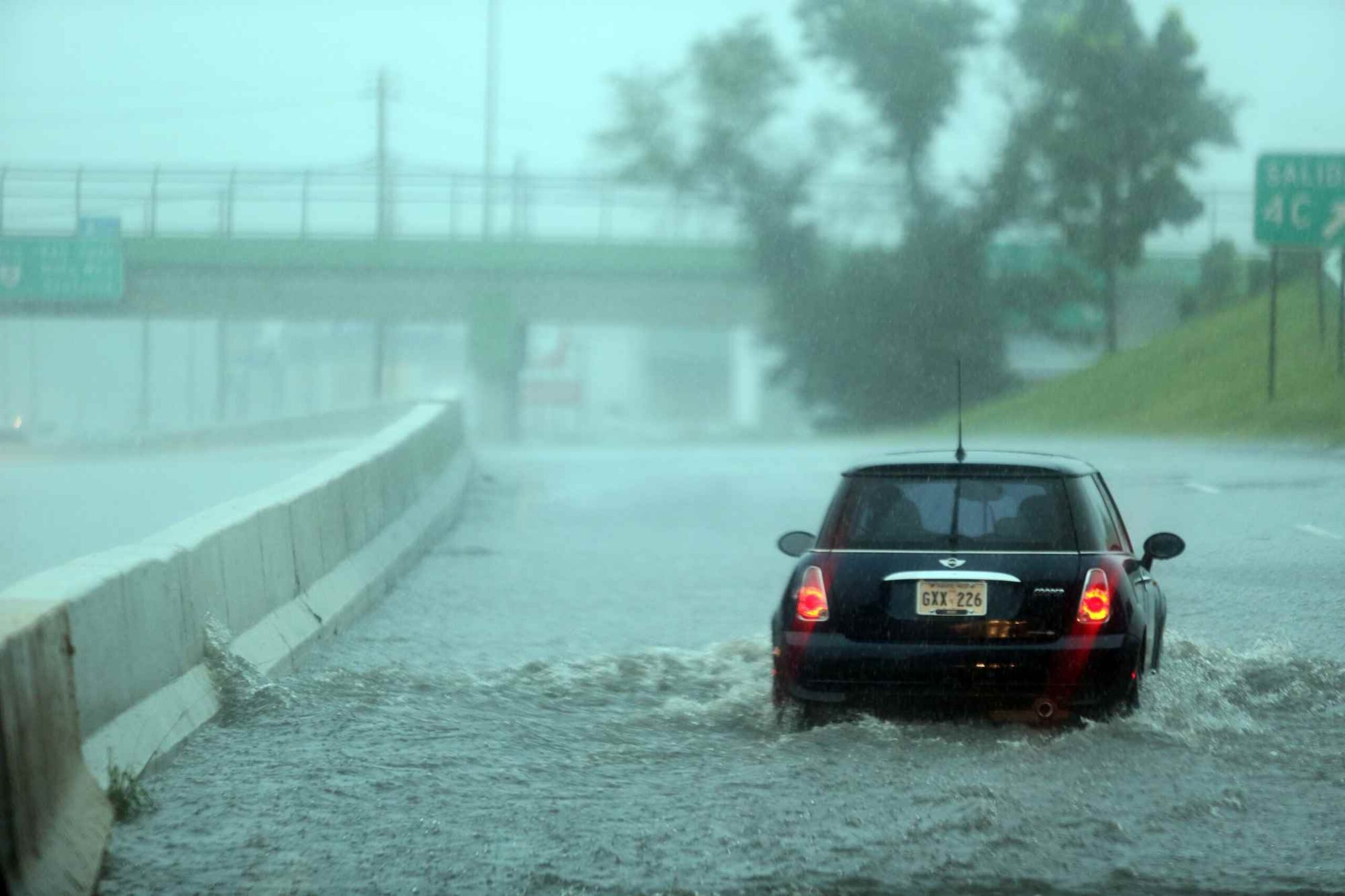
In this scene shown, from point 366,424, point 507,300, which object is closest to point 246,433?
point 366,424

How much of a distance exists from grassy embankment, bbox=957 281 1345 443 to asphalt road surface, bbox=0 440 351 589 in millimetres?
16506

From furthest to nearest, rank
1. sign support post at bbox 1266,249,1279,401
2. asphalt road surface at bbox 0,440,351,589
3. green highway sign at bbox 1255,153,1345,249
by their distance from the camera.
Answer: green highway sign at bbox 1255,153,1345,249 < sign support post at bbox 1266,249,1279,401 < asphalt road surface at bbox 0,440,351,589

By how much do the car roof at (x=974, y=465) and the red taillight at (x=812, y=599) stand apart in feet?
1.68

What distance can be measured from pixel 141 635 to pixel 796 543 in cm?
305

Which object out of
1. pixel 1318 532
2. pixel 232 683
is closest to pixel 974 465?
pixel 232 683

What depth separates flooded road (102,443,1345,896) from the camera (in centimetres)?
595

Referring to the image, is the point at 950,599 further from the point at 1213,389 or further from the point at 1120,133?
the point at 1120,133

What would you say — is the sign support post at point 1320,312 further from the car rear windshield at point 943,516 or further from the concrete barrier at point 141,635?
the car rear windshield at point 943,516

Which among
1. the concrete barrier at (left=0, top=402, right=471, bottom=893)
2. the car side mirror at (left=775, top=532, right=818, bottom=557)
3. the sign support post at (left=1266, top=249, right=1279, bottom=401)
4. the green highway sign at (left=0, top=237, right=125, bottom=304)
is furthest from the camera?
the green highway sign at (left=0, top=237, right=125, bottom=304)

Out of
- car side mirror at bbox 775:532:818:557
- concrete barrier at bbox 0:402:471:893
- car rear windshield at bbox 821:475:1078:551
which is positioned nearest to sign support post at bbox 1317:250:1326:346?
concrete barrier at bbox 0:402:471:893

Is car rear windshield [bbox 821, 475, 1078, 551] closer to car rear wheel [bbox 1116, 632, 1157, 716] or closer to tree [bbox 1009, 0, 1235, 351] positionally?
car rear wheel [bbox 1116, 632, 1157, 716]

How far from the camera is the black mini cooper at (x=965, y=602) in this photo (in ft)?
26.0

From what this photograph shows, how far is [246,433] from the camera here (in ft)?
155

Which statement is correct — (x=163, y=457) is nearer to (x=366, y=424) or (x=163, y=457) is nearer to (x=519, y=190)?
(x=366, y=424)
